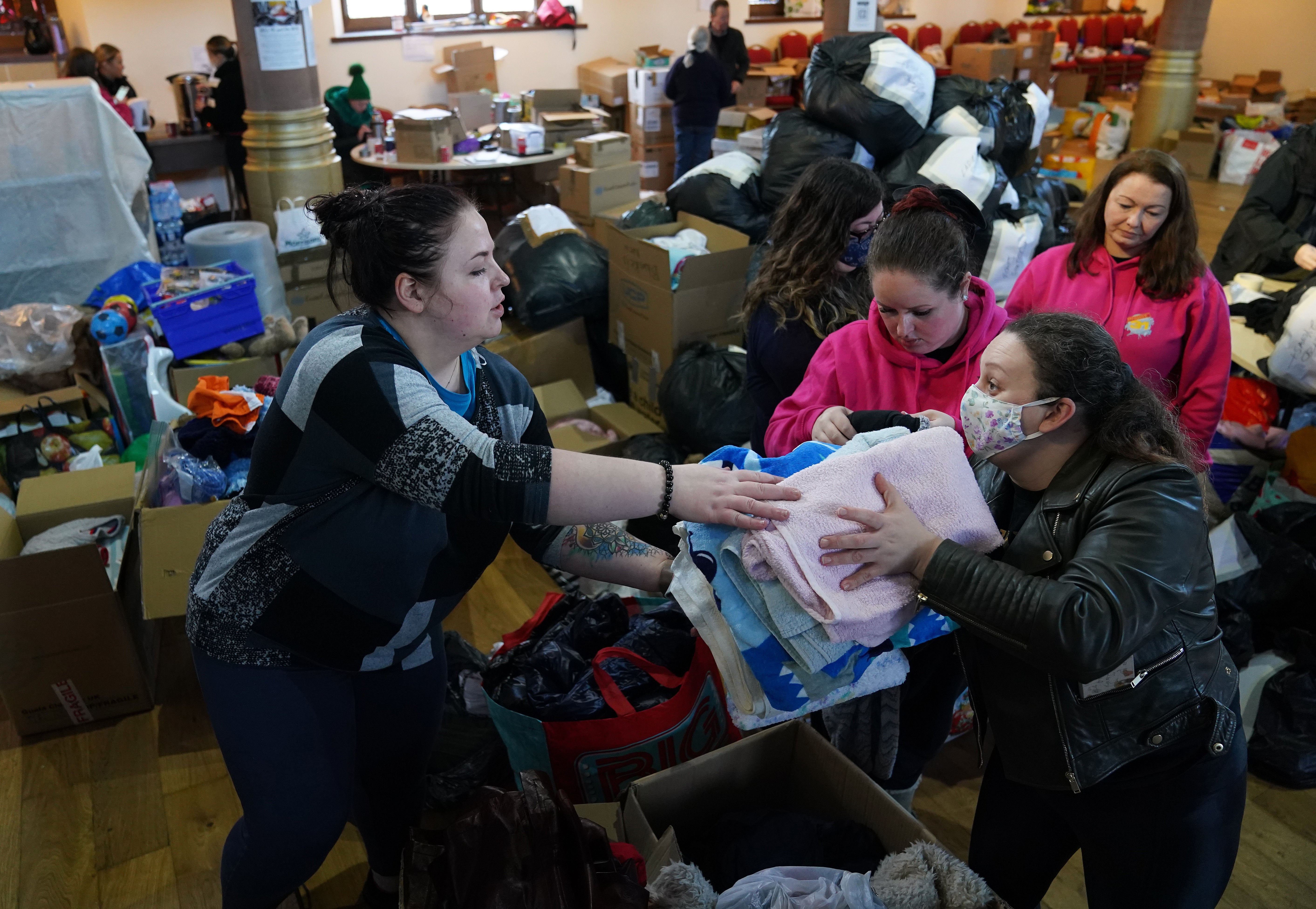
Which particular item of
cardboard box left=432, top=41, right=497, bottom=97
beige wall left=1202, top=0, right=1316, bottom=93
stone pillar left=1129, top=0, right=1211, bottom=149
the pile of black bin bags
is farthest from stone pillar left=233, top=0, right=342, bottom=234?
beige wall left=1202, top=0, right=1316, bottom=93

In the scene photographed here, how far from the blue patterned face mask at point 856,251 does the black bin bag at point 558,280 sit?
5.86ft

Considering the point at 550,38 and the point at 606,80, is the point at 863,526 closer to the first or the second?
the point at 606,80

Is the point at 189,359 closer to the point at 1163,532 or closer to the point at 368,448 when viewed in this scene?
the point at 368,448

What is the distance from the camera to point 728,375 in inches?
123

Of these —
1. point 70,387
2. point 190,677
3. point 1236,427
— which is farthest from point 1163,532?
point 70,387

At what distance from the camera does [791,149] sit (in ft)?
11.8

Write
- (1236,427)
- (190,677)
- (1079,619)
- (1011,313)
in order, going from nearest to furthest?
(1079,619) → (1011,313) → (190,677) → (1236,427)

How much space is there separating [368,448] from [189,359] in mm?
2524

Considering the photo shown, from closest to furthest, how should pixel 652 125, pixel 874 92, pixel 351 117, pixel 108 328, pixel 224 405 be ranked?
pixel 224 405
pixel 108 328
pixel 874 92
pixel 351 117
pixel 652 125

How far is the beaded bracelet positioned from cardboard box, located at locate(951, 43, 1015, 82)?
9205 millimetres

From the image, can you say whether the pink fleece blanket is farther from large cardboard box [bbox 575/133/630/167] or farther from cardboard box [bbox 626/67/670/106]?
cardboard box [bbox 626/67/670/106]

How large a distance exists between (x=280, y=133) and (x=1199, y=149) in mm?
7747

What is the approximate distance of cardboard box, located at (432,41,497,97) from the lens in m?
7.80

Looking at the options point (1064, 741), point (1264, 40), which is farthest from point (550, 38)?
point (1064, 741)
